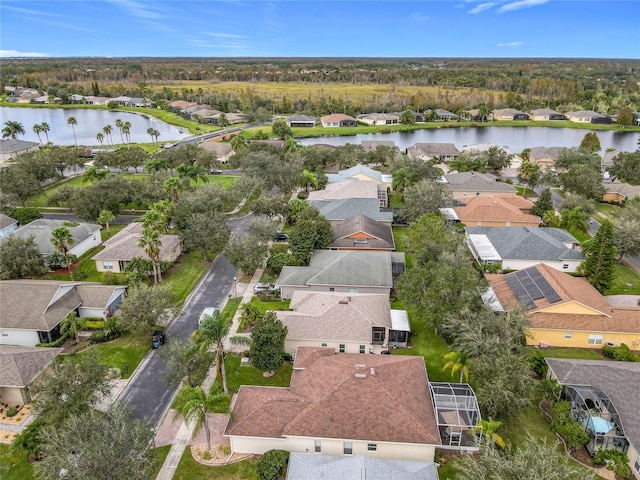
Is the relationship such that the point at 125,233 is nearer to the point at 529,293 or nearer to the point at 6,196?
the point at 6,196

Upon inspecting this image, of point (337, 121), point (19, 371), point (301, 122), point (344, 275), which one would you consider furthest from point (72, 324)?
point (337, 121)

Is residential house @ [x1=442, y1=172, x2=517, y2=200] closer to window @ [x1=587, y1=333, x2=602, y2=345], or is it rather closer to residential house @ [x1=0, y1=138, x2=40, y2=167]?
window @ [x1=587, y1=333, x2=602, y2=345]

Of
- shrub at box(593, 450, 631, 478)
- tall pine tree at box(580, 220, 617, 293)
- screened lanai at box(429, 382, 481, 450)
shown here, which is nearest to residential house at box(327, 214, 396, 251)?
tall pine tree at box(580, 220, 617, 293)

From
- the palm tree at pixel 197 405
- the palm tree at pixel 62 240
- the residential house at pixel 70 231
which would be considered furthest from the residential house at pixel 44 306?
the palm tree at pixel 197 405

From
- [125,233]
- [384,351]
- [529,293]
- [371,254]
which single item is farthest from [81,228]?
[529,293]

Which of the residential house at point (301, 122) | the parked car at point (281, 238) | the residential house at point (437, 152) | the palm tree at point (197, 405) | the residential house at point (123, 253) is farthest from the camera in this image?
the residential house at point (301, 122)

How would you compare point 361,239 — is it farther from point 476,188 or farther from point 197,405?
point 197,405

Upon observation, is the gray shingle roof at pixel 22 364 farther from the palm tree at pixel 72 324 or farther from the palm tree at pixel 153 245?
the palm tree at pixel 153 245
